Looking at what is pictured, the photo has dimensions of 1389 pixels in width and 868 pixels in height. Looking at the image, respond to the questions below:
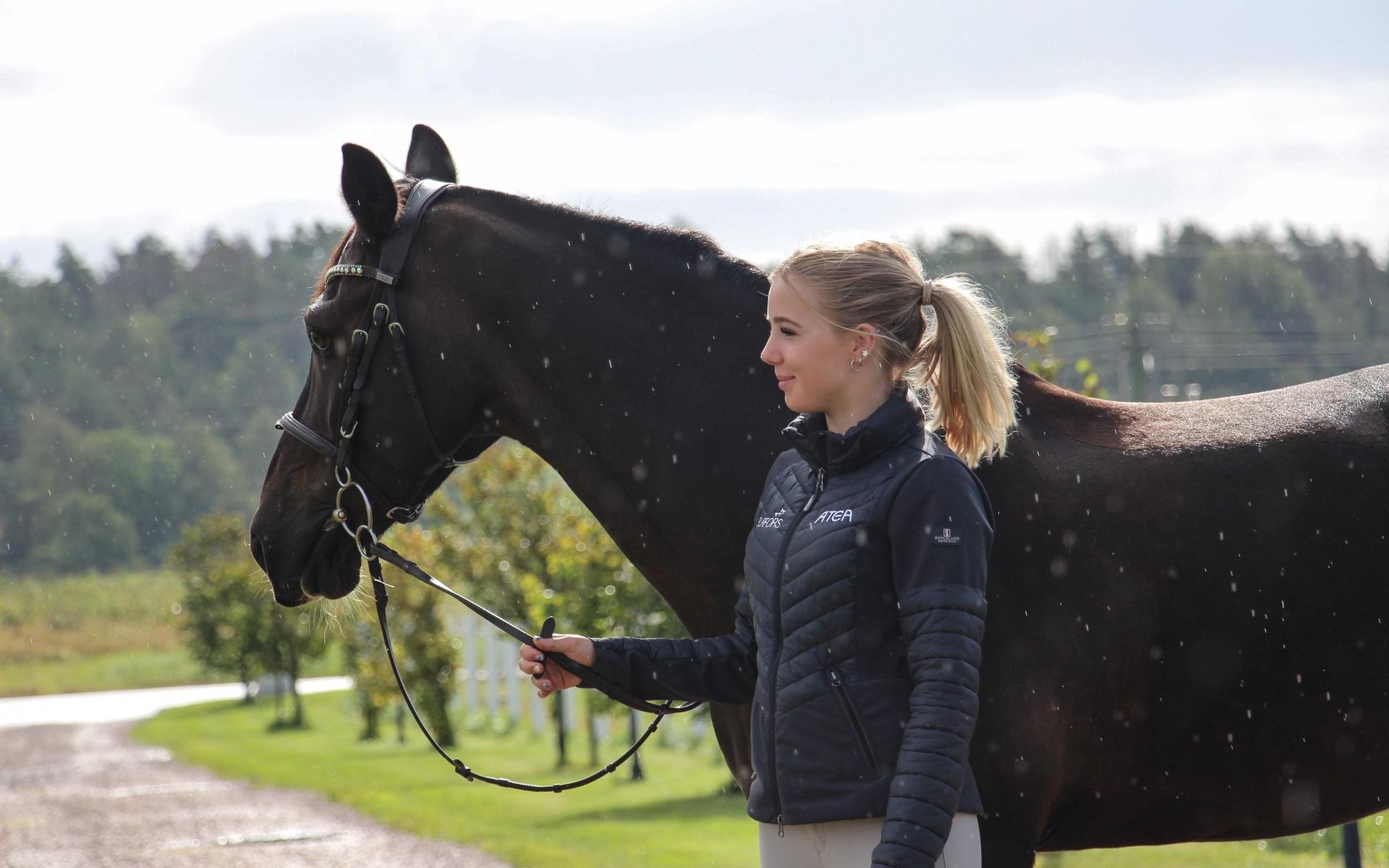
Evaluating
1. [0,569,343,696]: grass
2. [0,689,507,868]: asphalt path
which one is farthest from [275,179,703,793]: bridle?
[0,569,343,696]: grass

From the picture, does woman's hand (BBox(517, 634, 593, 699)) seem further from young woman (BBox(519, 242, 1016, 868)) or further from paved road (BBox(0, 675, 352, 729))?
paved road (BBox(0, 675, 352, 729))

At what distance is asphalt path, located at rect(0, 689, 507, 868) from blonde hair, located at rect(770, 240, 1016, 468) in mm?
7391

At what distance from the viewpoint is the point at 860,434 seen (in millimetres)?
2361

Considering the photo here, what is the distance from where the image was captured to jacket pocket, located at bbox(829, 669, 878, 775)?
2.27 m

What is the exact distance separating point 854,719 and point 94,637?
50163mm

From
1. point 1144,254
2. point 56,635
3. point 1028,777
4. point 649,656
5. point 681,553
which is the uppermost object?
point 1144,254

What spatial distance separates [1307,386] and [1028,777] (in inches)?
51.0

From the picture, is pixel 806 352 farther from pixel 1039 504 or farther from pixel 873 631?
pixel 1039 504

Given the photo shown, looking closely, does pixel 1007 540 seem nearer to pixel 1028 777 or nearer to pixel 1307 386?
pixel 1028 777

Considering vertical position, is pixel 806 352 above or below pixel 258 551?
above

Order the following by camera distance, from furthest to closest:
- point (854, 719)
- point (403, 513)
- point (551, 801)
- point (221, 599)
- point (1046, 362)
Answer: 1. point (221, 599)
2. point (551, 801)
3. point (1046, 362)
4. point (403, 513)
5. point (854, 719)

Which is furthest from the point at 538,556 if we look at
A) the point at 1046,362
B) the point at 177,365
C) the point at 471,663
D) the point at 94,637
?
the point at 177,365

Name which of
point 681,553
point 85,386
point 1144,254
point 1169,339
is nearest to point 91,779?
point 681,553

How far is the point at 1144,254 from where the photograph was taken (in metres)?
72.9
